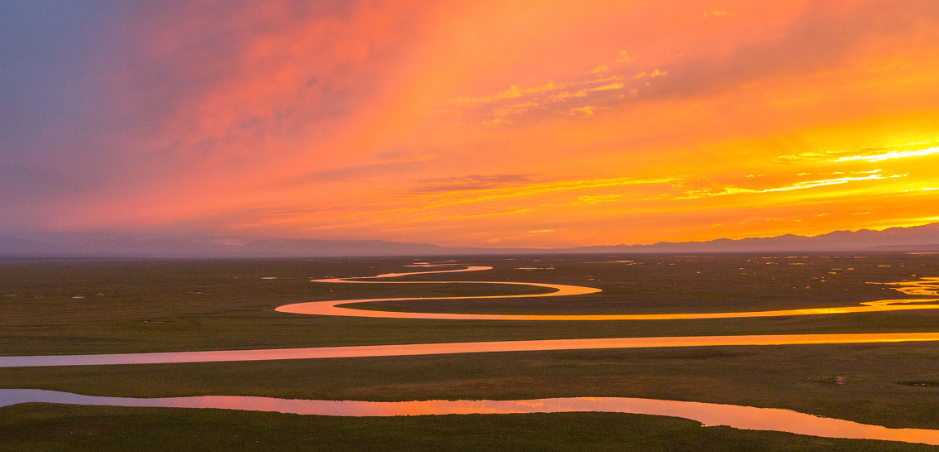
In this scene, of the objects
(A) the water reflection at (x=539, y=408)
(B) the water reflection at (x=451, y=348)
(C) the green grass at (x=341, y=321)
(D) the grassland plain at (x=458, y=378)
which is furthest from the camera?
(C) the green grass at (x=341, y=321)

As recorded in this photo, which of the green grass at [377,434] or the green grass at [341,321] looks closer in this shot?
the green grass at [377,434]

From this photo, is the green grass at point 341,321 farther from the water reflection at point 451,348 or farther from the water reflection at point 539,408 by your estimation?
the water reflection at point 539,408

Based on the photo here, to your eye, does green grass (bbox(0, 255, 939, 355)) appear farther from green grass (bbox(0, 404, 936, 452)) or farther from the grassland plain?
green grass (bbox(0, 404, 936, 452))

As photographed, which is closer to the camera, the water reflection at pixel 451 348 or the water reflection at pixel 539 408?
the water reflection at pixel 539 408

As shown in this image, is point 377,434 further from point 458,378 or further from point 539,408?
point 458,378

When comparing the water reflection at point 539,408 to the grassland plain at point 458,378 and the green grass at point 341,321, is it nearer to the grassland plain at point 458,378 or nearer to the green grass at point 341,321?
the grassland plain at point 458,378

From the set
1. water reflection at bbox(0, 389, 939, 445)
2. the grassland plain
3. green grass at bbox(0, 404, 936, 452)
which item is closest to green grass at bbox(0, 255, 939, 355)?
the grassland plain

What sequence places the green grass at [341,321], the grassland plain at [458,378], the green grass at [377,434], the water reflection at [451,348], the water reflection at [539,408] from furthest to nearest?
the green grass at [341,321]
the water reflection at [451,348]
the water reflection at [539,408]
the grassland plain at [458,378]
the green grass at [377,434]

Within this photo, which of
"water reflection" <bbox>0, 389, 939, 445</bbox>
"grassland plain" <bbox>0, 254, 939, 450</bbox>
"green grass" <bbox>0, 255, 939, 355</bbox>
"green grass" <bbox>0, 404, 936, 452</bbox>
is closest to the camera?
"green grass" <bbox>0, 404, 936, 452</bbox>

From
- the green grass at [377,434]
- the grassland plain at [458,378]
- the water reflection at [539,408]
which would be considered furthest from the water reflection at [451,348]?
the green grass at [377,434]
